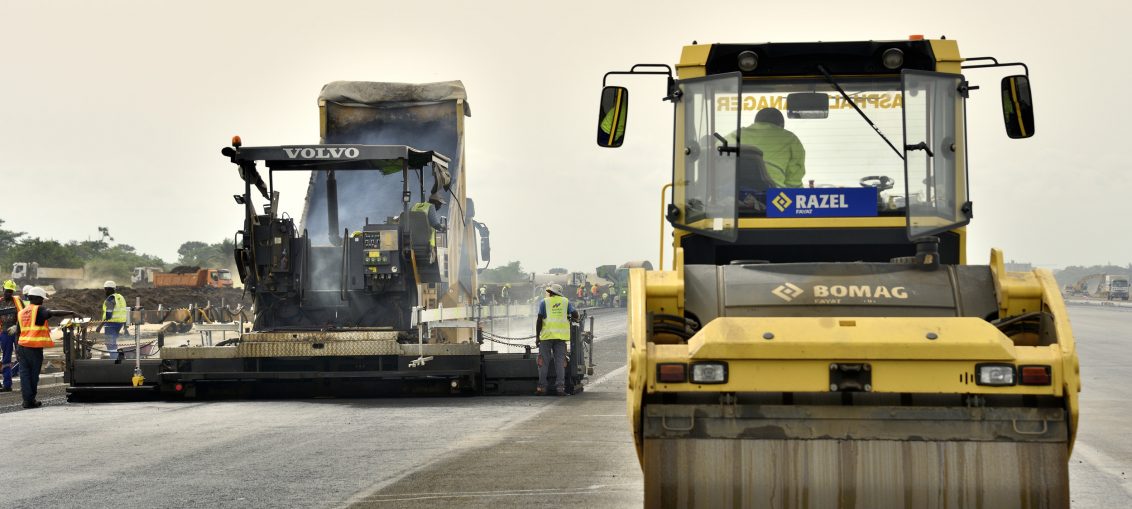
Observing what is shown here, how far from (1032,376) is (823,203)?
6.36 ft

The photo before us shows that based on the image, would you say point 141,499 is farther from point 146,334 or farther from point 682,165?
point 146,334

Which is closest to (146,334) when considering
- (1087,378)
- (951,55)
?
(1087,378)

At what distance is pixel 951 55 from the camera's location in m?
7.60

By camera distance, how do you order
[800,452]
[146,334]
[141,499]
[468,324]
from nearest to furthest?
1. [800,452]
2. [141,499]
3. [468,324]
4. [146,334]

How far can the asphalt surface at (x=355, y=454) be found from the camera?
8.32 m

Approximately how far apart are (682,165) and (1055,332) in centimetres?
238

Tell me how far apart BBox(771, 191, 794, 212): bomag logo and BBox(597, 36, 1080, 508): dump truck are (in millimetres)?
11

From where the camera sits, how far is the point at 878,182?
749 centimetres

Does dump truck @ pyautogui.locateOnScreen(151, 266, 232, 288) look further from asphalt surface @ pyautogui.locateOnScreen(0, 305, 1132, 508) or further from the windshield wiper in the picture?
the windshield wiper

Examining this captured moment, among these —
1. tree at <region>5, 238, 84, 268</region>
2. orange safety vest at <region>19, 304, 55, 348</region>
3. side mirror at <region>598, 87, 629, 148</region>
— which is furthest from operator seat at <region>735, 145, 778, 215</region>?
tree at <region>5, 238, 84, 268</region>

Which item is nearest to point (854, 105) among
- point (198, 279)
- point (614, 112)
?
point (614, 112)

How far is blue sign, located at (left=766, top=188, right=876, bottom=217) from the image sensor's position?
7.43 m

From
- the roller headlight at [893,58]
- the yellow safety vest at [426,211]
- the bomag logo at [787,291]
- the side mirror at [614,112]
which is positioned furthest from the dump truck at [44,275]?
the bomag logo at [787,291]

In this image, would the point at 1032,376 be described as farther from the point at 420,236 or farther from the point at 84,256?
the point at 84,256
